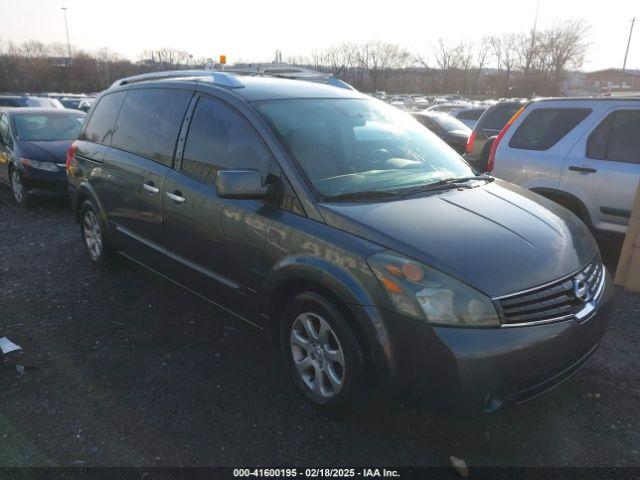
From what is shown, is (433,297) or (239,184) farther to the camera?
(239,184)

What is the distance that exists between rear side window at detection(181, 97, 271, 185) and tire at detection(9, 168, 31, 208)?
5.57m

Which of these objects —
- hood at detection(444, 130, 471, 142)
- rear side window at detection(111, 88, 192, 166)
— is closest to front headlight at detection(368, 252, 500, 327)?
rear side window at detection(111, 88, 192, 166)

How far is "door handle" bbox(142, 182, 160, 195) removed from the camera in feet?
12.3

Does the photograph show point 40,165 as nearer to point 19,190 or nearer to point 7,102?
point 19,190

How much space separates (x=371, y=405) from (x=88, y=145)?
375 cm

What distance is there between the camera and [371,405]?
9.72 feet

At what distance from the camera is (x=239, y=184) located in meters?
2.81

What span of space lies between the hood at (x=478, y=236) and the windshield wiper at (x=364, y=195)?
0.28 ft

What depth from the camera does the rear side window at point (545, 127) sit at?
5359 mm

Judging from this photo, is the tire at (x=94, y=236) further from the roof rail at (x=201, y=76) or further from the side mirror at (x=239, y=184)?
the side mirror at (x=239, y=184)

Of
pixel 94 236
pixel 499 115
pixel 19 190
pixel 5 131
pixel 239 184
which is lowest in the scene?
pixel 19 190

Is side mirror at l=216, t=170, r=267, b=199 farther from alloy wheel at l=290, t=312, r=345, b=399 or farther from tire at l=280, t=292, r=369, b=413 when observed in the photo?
alloy wheel at l=290, t=312, r=345, b=399

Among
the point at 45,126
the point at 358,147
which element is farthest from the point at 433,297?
the point at 45,126

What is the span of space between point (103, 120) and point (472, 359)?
413 centimetres
